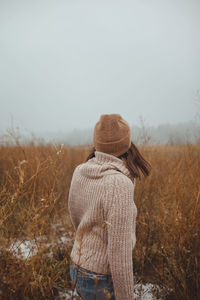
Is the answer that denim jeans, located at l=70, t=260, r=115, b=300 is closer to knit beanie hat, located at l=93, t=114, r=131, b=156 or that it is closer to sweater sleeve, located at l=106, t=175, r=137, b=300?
sweater sleeve, located at l=106, t=175, r=137, b=300

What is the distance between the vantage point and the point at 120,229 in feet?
2.80

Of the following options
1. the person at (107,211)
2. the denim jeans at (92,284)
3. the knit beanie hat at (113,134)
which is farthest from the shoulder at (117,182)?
the denim jeans at (92,284)

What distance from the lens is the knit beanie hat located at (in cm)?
101

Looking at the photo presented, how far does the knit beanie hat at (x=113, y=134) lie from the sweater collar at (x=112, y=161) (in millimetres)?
37

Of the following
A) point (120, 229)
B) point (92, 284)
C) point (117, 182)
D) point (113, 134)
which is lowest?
point (92, 284)

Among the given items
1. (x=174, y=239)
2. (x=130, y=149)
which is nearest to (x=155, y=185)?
(x=174, y=239)

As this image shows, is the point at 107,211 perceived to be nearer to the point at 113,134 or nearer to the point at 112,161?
the point at 112,161

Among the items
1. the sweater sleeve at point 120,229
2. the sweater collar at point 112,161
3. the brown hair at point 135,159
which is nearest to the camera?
the sweater sleeve at point 120,229

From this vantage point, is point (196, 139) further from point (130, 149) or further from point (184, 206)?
point (130, 149)

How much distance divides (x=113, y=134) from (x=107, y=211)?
35 cm

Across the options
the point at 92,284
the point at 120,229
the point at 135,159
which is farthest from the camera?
the point at 135,159

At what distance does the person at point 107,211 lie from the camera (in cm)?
85

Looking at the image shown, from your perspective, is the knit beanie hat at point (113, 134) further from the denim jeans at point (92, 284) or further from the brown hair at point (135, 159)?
the denim jeans at point (92, 284)

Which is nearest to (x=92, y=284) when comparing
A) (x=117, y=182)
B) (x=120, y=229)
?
(x=120, y=229)
